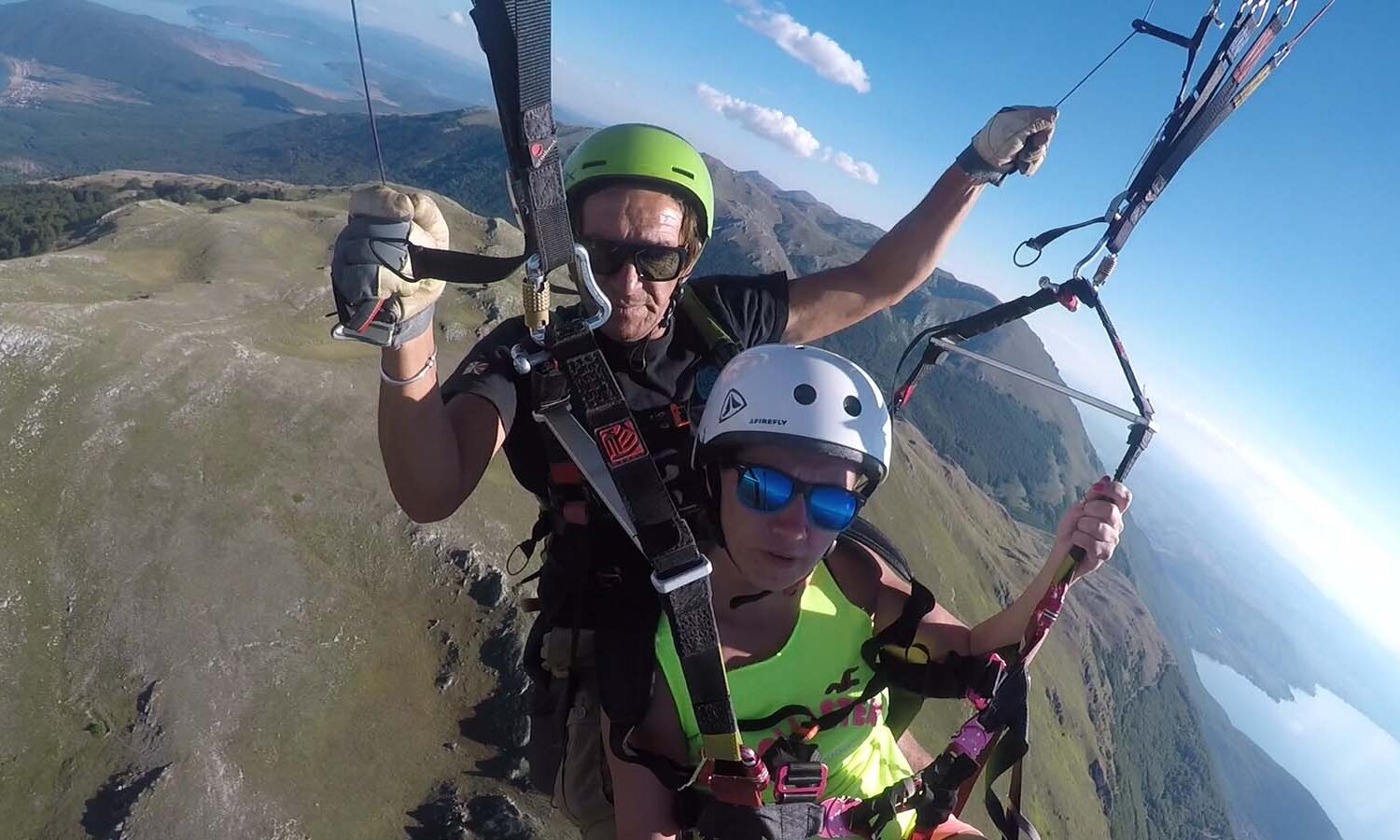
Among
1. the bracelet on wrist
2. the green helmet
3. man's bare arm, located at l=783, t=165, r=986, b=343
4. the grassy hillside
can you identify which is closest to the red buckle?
the bracelet on wrist

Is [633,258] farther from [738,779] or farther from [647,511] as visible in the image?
[738,779]

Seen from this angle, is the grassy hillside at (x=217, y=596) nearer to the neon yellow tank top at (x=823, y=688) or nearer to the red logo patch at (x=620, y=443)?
the neon yellow tank top at (x=823, y=688)

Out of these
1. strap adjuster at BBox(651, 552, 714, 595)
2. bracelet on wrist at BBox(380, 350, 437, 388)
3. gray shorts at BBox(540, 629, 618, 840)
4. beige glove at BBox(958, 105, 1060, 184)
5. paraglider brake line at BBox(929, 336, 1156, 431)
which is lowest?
gray shorts at BBox(540, 629, 618, 840)

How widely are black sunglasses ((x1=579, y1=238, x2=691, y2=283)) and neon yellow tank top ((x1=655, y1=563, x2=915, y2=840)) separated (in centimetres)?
264

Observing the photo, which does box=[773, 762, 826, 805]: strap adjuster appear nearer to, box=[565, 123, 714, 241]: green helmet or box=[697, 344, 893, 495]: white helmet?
box=[697, 344, 893, 495]: white helmet

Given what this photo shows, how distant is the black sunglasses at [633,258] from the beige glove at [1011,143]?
3.10 metres

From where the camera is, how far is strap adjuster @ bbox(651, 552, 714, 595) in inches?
170

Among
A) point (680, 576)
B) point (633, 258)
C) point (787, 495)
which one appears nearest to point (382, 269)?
point (633, 258)

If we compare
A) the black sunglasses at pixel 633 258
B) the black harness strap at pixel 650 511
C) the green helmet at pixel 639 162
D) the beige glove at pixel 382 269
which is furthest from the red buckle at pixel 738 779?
the green helmet at pixel 639 162

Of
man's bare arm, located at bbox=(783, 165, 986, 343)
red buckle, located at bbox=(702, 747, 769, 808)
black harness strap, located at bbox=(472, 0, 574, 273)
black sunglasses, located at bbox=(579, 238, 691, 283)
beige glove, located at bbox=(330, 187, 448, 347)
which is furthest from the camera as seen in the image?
man's bare arm, located at bbox=(783, 165, 986, 343)

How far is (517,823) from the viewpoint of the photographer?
4022 centimetres

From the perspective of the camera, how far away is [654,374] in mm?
6020

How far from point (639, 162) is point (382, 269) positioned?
277 centimetres

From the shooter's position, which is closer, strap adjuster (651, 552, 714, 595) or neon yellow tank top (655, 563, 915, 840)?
strap adjuster (651, 552, 714, 595)
